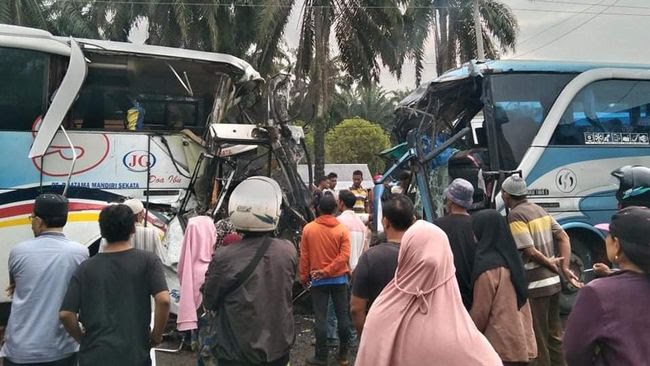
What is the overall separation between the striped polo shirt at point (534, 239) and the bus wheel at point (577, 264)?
3.01 metres

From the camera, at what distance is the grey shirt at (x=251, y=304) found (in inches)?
114

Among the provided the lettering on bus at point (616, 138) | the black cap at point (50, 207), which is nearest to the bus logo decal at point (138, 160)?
the black cap at point (50, 207)

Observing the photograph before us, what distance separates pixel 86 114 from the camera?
651 centimetres

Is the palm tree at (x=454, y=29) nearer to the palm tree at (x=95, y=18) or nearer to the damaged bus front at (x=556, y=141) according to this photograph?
the palm tree at (x=95, y=18)

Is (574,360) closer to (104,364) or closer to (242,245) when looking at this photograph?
(242,245)

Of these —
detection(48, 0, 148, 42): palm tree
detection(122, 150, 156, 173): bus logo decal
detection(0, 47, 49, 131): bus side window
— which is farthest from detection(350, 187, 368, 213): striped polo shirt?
detection(48, 0, 148, 42): palm tree

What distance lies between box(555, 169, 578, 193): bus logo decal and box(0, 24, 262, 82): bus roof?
14.6ft

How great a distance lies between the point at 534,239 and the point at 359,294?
6.50 feet

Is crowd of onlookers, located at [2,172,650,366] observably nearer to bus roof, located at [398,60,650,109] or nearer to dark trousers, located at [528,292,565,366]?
dark trousers, located at [528,292,565,366]

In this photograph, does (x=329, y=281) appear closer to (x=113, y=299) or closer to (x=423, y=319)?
(x=113, y=299)

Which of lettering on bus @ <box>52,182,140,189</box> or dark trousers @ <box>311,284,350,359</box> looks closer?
dark trousers @ <box>311,284,350,359</box>

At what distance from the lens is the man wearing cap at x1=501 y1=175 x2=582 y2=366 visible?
4312mm

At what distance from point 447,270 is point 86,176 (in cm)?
508

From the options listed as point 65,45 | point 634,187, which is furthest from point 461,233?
point 65,45
